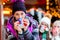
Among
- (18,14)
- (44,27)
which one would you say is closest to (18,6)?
(18,14)

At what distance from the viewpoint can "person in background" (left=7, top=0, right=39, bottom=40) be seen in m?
0.99

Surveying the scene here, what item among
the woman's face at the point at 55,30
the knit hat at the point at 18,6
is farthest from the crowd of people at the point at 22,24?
the woman's face at the point at 55,30

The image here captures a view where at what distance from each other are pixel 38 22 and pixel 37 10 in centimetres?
8

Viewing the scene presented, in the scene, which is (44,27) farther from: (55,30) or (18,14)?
(18,14)

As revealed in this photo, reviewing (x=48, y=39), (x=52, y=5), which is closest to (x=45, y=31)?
(x=48, y=39)

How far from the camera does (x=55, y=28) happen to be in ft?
3.61

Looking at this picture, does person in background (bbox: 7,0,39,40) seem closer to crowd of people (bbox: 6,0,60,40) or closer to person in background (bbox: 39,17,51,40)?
crowd of people (bbox: 6,0,60,40)

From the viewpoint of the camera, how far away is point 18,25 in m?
0.99

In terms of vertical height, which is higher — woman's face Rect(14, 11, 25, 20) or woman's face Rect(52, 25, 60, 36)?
woman's face Rect(14, 11, 25, 20)

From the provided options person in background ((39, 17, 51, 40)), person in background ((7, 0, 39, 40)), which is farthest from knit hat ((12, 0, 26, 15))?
person in background ((39, 17, 51, 40))

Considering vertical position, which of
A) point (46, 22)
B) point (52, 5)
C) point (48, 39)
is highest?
point (52, 5)

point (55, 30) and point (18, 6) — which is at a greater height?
point (18, 6)

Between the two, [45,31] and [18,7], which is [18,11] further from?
[45,31]

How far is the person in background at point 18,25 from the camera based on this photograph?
986 mm
